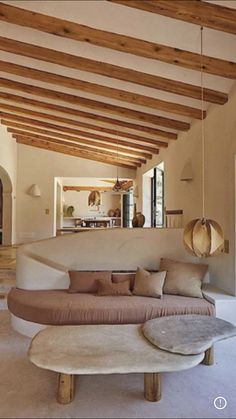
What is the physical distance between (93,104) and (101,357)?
3.85 m

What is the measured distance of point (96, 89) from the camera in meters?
4.56

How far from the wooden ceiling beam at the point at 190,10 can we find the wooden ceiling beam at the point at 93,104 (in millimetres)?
2577

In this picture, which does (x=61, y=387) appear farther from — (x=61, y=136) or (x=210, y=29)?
(x=61, y=136)

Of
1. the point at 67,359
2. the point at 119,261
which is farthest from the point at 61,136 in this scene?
the point at 67,359

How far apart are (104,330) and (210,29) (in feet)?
8.88

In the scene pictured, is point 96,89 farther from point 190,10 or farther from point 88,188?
point 88,188

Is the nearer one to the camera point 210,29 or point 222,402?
point 222,402

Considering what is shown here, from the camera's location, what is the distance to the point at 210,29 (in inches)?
116

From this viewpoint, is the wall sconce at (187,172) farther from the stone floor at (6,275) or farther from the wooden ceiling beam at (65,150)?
the wooden ceiling beam at (65,150)

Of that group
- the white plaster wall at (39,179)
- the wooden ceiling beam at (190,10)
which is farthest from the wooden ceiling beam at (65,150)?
the wooden ceiling beam at (190,10)

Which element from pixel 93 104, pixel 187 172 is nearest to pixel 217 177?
pixel 187 172

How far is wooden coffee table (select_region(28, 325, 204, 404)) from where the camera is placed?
7.53ft

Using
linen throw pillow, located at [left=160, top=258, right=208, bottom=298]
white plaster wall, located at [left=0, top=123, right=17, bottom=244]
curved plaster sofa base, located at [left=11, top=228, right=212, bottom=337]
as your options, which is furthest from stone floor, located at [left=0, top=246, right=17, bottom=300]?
white plaster wall, located at [left=0, top=123, right=17, bottom=244]

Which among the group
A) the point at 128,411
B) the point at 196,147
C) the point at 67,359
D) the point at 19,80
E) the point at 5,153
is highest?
the point at 19,80
